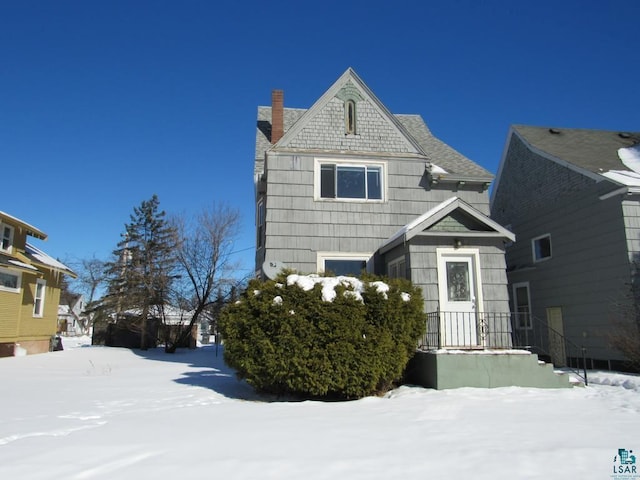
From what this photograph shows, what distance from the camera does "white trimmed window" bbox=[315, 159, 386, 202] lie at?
42.2ft

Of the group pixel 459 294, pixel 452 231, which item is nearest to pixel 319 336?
pixel 459 294

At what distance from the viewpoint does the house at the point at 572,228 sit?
38.8 ft

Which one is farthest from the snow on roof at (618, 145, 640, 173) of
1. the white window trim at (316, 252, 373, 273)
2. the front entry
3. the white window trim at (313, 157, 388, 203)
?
the white window trim at (316, 252, 373, 273)

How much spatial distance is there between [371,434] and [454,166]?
10.2 m

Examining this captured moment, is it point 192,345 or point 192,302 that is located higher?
point 192,302

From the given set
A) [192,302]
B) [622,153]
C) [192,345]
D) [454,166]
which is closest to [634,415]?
[454,166]

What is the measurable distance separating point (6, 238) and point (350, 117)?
14544mm

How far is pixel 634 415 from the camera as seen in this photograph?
20.6 feet

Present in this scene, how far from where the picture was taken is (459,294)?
34.7 feet

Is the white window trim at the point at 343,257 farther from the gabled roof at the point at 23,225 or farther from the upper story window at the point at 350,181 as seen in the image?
the gabled roof at the point at 23,225

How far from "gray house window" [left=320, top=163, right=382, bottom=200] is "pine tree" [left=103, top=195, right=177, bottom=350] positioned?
1494 centimetres

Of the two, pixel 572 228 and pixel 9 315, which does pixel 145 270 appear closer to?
pixel 9 315

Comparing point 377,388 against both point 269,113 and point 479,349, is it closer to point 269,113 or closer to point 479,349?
point 479,349

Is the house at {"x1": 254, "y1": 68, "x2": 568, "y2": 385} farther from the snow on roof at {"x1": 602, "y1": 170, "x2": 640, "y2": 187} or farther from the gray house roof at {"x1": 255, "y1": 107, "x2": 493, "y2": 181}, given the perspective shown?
the snow on roof at {"x1": 602, "y1": 170, "x2": 640, "y2": 187}
